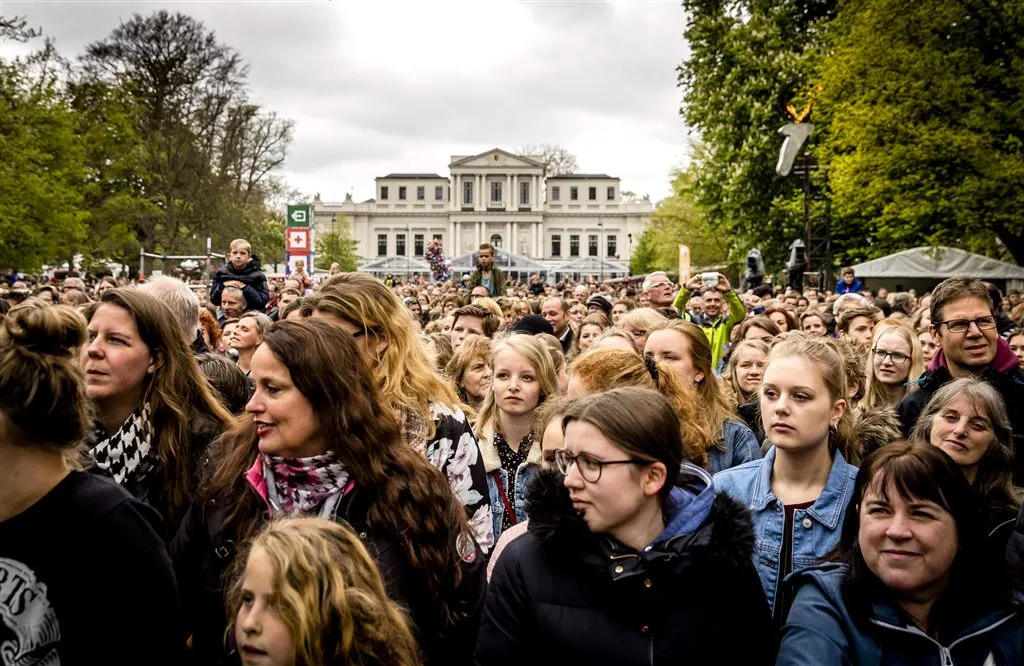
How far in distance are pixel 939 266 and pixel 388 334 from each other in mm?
25658

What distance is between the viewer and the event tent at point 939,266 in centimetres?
2498

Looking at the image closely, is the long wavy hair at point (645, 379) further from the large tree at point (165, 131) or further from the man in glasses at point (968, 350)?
the large tree at point (165, 131)

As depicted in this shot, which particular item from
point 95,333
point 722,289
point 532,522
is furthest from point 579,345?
point 532,522

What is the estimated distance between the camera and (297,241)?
1892cm

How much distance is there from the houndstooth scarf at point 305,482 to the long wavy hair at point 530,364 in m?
1.86

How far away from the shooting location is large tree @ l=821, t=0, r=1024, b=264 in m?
19.4

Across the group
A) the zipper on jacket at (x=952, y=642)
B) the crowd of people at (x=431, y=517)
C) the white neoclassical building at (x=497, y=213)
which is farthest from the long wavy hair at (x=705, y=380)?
the white neoclassical building at (x=497, y=213)

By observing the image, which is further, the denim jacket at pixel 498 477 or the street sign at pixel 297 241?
the street sign at pixel 297 241

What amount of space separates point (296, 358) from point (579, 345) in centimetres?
575

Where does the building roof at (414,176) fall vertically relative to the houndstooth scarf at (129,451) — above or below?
above

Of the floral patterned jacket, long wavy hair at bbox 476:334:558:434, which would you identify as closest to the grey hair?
long wavy hair at bbox 476:334:558:434

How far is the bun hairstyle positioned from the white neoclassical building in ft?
369

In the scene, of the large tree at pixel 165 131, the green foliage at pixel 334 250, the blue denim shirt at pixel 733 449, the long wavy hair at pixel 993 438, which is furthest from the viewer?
the green foliage at pixel 334 250

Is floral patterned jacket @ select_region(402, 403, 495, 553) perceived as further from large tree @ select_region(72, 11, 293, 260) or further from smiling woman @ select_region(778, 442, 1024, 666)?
large tree @ select_region(72, 11, 293, 260)
